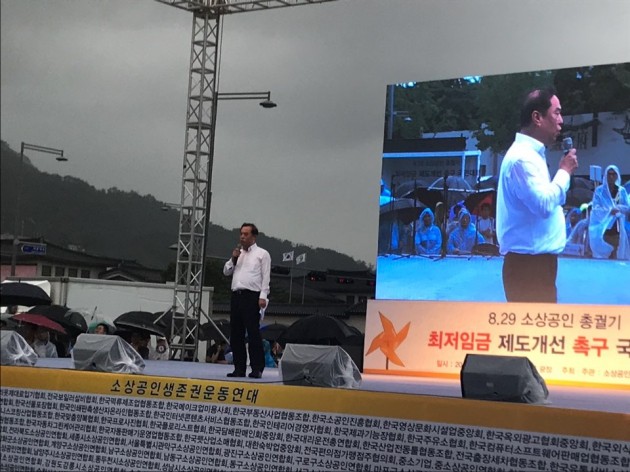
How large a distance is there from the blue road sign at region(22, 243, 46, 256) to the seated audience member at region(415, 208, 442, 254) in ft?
30.1

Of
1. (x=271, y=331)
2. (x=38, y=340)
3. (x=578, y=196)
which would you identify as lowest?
(x=271, y=331)

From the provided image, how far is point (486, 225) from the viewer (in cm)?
890

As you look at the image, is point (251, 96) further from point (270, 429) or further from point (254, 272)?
point (270, 429)

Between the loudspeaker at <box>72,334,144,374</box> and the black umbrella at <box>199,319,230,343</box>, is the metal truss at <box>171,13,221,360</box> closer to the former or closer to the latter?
the black umbrella at <box>199,319,230,343</box>

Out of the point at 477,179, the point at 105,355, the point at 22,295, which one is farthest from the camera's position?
the point at 22,295

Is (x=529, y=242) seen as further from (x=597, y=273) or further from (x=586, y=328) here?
(x=586, y=328)

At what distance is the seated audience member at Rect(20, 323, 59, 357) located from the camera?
738 centimetres

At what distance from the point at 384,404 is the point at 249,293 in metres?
1.84

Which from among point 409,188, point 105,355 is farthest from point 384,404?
point 409,188

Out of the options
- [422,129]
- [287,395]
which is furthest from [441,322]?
[287,395]

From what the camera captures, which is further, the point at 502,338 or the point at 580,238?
the point at 580,238

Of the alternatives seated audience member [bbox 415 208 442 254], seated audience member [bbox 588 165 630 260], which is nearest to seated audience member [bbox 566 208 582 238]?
seated audience member [bbox 588 165 630 260]

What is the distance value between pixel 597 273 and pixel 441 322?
175 centimetres

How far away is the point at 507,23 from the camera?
1145cm
